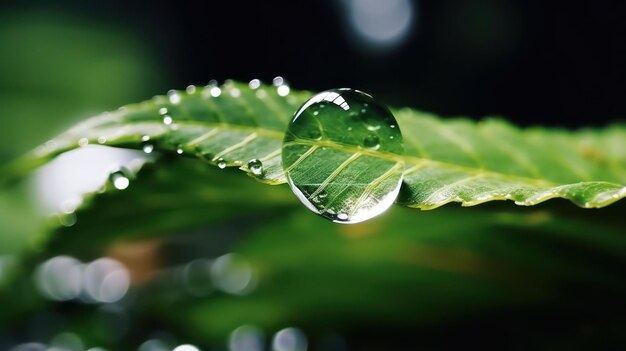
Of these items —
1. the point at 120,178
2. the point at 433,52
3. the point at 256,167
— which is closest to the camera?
the point at 256,167

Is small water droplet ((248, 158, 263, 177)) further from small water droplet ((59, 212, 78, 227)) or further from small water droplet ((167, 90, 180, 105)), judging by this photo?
small water droplet ((59, 212, 78, 227))

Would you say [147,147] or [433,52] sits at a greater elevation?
[433,52]

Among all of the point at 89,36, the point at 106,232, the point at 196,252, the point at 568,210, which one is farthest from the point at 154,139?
the point at 89,36

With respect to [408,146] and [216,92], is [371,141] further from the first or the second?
[216,92]

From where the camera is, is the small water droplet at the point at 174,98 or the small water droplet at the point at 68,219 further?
the small water droplet at the point at 68,219

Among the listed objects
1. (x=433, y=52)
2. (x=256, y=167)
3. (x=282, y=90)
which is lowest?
(x=256, y=167)

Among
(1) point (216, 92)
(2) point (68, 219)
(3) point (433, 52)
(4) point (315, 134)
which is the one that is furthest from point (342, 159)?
(3) point (433, 52)

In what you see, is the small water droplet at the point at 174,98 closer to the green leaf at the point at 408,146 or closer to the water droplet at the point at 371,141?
the green leaf at the point at 408,146

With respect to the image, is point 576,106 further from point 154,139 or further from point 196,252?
point 154,139

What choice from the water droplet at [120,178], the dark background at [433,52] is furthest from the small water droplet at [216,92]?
the dark background at [433,52]
